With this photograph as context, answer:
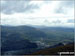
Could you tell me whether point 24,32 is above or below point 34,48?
above

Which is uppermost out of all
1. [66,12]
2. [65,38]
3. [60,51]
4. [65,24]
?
[66,12]

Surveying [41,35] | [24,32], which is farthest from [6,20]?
[41,35]

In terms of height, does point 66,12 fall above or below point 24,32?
above

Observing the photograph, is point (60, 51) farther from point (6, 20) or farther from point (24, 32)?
point (6, 20)

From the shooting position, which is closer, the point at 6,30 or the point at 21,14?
the point at 6,30

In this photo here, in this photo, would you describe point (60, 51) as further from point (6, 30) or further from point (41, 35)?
point (6, 30)

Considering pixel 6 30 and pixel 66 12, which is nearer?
pixel 6 30

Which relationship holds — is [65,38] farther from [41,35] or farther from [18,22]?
[18,22]

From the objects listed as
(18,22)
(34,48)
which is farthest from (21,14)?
(34,48)
